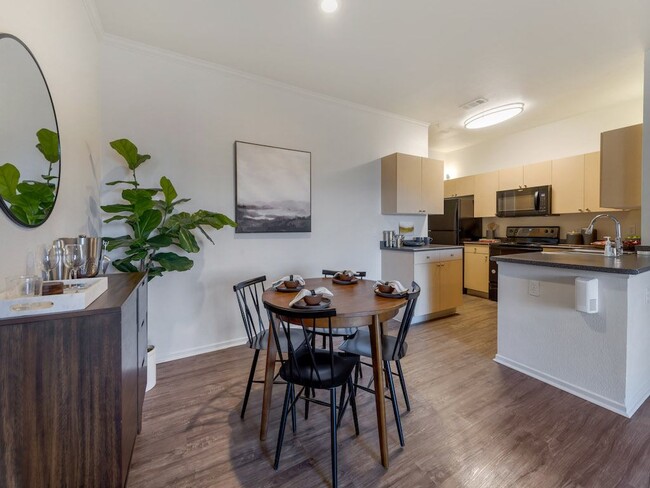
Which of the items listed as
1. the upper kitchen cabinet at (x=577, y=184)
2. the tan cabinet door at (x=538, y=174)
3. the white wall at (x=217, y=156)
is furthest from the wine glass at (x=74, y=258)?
the tan cabinet door at (x=538, y=174)

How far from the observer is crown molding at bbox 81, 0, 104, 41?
2.04 m

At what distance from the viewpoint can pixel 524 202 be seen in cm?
461

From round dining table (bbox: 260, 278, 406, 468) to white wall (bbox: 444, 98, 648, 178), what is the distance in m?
4.51

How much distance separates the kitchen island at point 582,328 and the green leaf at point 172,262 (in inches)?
105

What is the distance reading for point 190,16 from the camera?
7.21ft

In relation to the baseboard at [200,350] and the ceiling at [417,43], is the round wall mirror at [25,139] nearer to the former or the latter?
the ceiling at [417,43]

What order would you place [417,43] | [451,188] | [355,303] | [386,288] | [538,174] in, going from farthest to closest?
[451,188], [538,174], [417,43], [386,288], [355,303]

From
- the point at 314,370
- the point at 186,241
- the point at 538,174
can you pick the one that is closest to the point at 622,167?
the point at 538,174

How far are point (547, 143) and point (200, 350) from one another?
579 cm

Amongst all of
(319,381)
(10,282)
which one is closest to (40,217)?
(10,282)

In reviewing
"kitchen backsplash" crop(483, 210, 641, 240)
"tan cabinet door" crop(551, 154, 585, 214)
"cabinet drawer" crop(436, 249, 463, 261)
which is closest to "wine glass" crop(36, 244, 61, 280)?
"cabinet drawer" crop(436, 249, 463, 261)

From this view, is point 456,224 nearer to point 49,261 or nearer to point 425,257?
point 425,257

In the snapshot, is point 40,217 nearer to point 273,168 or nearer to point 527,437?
point 273,168

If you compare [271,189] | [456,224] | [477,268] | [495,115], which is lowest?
[477,268]
